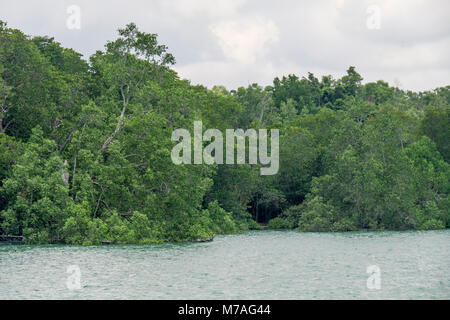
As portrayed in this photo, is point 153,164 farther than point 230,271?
Yes

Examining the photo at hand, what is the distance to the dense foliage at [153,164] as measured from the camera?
41.4 m

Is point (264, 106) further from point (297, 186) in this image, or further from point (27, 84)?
point (27, 84)

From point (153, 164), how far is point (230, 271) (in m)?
16.5

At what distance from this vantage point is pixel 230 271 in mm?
29250

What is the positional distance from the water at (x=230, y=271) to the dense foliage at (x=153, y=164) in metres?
3.66

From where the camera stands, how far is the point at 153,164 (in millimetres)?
44281

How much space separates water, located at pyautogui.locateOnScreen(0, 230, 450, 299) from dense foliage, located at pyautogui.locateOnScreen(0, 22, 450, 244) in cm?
366

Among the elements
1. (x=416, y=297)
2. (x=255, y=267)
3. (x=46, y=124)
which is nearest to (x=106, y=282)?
(x=255, y=267)

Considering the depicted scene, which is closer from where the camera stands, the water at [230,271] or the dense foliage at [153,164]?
the water at [230,271]

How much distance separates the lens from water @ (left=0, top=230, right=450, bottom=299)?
23625 mm

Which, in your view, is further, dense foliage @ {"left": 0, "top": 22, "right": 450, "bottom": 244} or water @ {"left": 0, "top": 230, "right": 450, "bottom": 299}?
dense foliage @ {"left": 0, "top": 22, "right": 450, "bottom": 244}

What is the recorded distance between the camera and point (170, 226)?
4353 cm

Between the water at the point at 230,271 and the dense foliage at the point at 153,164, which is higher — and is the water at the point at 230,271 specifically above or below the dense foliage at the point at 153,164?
below

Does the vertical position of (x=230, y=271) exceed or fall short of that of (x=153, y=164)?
it falls short
